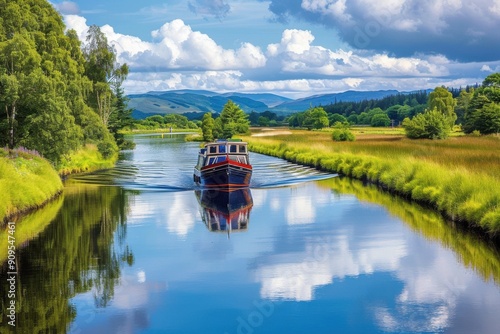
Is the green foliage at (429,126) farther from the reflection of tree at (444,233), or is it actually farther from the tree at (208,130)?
the tree at (208,130)

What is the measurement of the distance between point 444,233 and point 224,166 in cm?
1662

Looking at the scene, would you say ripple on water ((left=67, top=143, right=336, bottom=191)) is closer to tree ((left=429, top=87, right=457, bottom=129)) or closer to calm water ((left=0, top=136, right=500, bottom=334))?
calm water ((left=0, top=136, right=500, bottom=334))

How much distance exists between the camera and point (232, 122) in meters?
117

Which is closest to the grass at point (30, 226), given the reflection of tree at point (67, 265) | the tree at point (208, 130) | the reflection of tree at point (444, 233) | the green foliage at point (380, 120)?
the reflection of tree at point (67, 265)

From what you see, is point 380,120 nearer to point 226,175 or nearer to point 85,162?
point 85,162

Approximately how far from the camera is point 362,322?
13.0 m

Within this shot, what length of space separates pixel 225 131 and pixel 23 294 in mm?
100752

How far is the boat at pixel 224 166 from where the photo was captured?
3625 cm

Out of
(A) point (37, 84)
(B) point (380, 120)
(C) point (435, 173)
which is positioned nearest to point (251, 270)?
(C) point (435, 173)

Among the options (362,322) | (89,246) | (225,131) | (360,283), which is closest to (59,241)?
(89,246)

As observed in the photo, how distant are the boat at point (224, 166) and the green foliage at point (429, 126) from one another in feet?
96.3

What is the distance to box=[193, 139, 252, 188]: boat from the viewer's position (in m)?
36.2

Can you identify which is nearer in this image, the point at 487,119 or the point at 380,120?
the point at 487,119

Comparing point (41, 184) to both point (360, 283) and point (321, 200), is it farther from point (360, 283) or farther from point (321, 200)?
point (360, 283)
